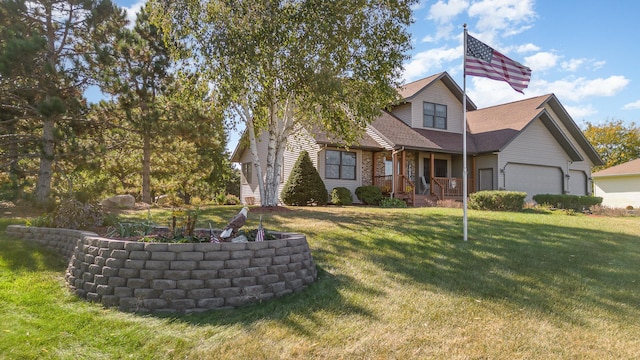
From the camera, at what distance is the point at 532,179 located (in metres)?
20.8

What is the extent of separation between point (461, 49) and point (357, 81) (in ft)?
14.1

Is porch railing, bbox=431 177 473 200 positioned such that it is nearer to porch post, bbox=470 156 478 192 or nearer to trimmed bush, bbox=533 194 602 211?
porch post, bbox=470 156 478 192

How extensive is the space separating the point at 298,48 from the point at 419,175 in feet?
35.5

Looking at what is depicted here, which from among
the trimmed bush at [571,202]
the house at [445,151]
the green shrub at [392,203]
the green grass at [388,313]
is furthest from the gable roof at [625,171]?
the green grass at [388,313]

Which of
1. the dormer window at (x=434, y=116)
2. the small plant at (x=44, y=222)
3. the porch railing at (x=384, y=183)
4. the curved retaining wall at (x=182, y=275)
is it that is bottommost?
the curved retaining wall at (x=182, y=275)

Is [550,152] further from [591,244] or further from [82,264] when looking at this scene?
[82,264]

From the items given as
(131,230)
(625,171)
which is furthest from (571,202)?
(131,230)

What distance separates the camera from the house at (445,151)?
18.0 m

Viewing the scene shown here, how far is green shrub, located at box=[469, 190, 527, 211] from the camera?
14.9 m

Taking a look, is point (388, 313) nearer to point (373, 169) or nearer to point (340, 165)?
point (340, 165)

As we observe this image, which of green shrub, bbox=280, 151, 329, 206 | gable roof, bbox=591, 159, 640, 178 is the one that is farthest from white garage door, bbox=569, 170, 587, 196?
green shrub, bbox=280, 151, 329, 206

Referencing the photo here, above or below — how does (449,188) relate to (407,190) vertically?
above

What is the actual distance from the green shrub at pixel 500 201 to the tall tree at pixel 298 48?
5708 mm

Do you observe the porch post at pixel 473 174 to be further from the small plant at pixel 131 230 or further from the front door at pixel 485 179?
the small plant at pixel 131 230
